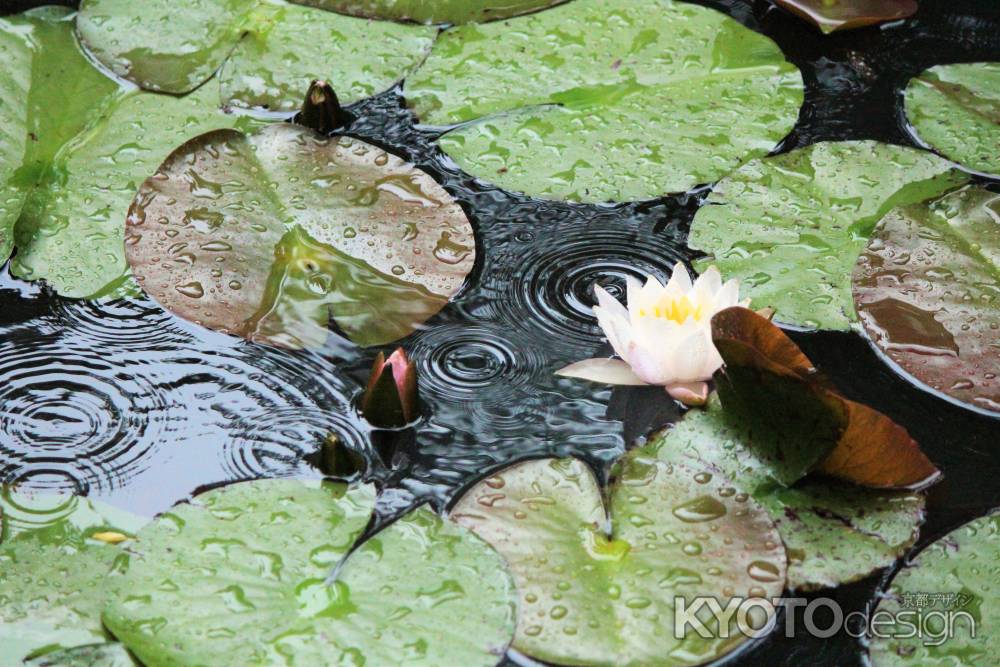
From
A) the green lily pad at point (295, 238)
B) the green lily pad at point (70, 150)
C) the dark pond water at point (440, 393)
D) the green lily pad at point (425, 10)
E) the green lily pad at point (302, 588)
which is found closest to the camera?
the green lily pad at point (302, 588)

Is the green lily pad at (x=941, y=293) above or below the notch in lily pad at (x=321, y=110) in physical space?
below

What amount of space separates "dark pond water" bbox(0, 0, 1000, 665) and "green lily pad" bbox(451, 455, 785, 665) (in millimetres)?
95

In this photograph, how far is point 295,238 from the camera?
230 centimetres

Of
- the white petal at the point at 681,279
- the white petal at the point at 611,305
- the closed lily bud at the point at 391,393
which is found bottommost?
the closed lily bud at the point at 391,393

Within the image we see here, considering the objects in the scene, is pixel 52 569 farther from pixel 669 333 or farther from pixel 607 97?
pixel 607 97

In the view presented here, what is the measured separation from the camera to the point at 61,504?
1.87 metres

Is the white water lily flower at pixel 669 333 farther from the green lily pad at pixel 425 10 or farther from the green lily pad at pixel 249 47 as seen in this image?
the green lily pad at pixel 425 10

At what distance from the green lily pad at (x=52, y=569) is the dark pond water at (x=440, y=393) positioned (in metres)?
0.04

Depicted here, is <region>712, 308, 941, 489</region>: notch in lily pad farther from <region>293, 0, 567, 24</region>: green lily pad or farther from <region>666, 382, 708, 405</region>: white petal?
<region>293, 0, 567, 24</region>: green lily pad

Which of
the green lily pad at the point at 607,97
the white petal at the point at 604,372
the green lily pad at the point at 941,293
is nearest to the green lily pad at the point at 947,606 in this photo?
the green lily pad at the point at 941,293

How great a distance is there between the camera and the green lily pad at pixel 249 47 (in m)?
2.77

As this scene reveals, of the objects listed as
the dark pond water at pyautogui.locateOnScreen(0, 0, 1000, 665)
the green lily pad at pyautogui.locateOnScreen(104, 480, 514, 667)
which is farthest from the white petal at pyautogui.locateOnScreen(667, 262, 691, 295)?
the green lily pad at pyautogui.locateOnScreen(104, 480, 514, 667)

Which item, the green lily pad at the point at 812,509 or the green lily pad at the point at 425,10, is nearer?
the green lily pad at the point at 812,509

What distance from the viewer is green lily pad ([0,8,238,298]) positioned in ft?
7.66
